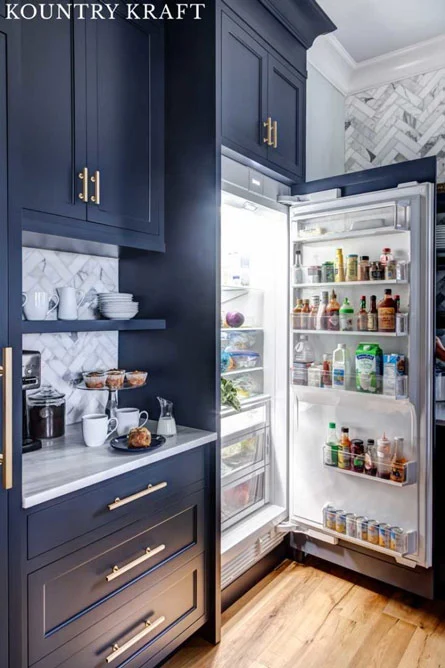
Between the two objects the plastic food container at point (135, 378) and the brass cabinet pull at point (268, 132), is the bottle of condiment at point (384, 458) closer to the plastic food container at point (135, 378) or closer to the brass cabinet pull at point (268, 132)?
the plastic food container at point (135, 378)

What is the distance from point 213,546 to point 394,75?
3.09 m

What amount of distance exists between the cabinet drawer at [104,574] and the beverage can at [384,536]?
0.91 metres

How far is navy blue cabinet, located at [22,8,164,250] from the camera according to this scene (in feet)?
4.99

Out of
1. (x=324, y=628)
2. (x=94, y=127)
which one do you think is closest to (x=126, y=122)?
(x=94, y=127)

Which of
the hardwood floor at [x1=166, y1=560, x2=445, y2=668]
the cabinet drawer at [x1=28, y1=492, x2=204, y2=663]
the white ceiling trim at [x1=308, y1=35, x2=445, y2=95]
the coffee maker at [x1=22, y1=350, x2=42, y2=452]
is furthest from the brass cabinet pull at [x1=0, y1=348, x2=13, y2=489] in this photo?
the white ceiling trim at [x1=308, y1=35, x2=445, y2=95]

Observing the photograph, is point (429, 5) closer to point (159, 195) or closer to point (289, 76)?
point (289, 76)

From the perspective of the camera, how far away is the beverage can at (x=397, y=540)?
211 centimetres

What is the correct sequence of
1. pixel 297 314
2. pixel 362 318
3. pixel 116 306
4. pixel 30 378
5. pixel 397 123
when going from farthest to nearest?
pixel 397 123 → pixel 297 314 → pixel 362 318 → pixel 116 306 → pixel 30 378

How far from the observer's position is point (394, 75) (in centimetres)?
305

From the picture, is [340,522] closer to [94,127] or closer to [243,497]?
[243,497]

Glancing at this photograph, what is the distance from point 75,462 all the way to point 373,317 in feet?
4.73

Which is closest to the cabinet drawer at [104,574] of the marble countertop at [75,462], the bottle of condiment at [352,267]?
the marble countertop at [75,462]

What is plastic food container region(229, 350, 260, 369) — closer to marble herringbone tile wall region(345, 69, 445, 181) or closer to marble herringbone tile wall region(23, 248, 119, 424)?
marble herringbone tile wall region(23, 248, 119, 424)

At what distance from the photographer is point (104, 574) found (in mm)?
1467
